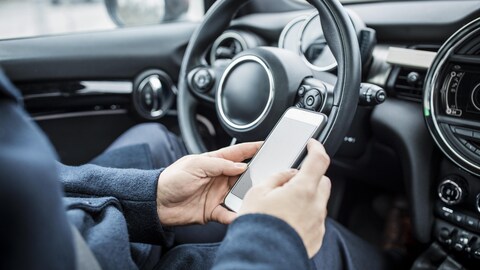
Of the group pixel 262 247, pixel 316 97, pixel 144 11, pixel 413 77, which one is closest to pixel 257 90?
pixel 316 97

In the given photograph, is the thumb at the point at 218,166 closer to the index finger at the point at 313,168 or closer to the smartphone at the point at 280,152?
the smartphone at the point at 280,152

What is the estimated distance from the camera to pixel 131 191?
2.61 ft

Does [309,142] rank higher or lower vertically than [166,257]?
higher

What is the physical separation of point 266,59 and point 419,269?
55 cm

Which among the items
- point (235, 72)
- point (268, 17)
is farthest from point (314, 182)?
point (268, 17)

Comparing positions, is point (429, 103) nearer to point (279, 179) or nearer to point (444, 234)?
point (444, 234)

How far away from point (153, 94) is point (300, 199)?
0.93 meters

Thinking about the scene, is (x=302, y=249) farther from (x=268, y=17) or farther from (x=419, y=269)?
(x=268, y=17)

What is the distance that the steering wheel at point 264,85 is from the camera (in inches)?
31.9

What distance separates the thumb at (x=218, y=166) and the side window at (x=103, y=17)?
0.81m

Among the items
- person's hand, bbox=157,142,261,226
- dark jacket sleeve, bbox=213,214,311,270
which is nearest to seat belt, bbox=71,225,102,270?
dark jacket sleeve, bbox=213,214,311,270

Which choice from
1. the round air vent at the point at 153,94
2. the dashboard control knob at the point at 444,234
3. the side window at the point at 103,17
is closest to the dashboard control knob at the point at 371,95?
the dashboard control knob at the point at 444,234

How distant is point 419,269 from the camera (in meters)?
1.06

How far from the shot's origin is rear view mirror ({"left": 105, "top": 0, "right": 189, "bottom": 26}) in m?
1.57
